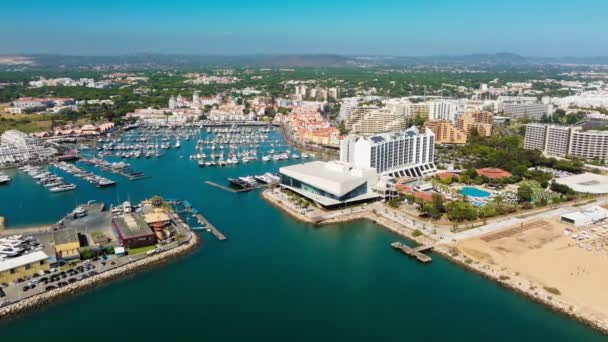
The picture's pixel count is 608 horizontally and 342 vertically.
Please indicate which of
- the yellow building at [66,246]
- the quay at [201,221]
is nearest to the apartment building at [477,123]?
the quay at [201,221]

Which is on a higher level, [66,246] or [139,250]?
[66,246]

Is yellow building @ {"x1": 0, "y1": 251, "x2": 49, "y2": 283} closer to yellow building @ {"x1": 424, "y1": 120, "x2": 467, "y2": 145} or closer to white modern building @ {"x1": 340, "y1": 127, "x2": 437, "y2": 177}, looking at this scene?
white modern building @ {"x1": 340, "y1": 127, "x2": 437, "y2": 177}

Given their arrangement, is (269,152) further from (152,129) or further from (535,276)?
(535,276)

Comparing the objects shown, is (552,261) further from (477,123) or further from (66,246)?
(477,123)

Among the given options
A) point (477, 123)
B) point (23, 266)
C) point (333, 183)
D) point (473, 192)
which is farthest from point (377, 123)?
point (23, 266)

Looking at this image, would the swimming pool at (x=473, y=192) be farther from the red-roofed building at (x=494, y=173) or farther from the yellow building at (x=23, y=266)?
the yellow building at (x=23, y=266)

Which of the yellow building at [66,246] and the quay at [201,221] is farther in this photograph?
the quay at [201,221]

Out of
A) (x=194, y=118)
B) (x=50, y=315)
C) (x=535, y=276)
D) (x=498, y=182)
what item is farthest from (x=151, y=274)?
(x=194, y=118)
